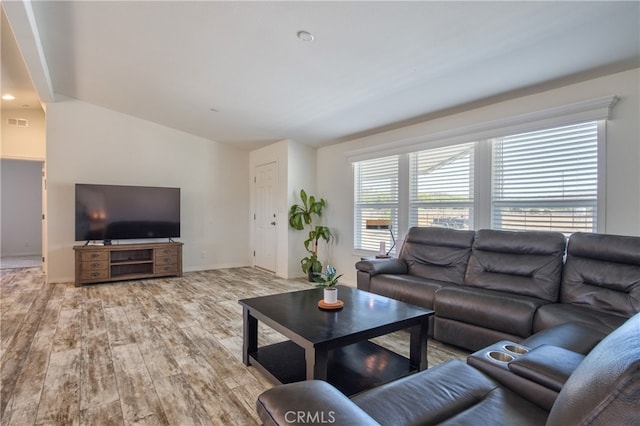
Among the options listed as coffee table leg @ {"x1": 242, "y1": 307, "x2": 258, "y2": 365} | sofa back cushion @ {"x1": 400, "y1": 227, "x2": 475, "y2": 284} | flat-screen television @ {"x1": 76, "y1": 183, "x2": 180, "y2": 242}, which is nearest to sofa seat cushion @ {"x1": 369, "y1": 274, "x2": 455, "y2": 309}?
sofa back cushion @ {"x1": 400, "y1": 227, "x2": 475, "y2": 284}

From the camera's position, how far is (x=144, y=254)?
5.61m

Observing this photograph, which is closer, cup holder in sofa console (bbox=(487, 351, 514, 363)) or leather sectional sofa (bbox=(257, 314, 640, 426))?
leather sectional sofa (bbox=(257, 314, 640, 426))

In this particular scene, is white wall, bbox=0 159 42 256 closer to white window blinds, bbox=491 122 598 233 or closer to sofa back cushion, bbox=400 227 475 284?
sofa back cushion, bbox=400 227 475 284

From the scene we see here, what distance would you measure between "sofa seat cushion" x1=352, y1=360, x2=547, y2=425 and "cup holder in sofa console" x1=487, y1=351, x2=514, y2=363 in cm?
14

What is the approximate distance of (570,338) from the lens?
1734 mm

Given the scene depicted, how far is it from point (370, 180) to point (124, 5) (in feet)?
11.7

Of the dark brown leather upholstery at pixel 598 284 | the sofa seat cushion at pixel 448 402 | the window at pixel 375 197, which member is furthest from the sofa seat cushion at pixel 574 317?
the window at pixel 375 197

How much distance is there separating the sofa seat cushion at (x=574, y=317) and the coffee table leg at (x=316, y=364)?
1559 millimetres

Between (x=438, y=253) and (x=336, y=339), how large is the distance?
211 centimetres

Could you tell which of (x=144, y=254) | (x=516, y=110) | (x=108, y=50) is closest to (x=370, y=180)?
(x=516, y=110)

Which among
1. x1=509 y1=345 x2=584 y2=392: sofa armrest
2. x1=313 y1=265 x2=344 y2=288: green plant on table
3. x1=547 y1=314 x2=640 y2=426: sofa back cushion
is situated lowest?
x1=509 y1=345 x2=584 y2=392: sofa armrest

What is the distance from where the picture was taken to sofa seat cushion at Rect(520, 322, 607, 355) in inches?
64.6

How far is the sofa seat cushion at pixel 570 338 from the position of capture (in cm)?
164

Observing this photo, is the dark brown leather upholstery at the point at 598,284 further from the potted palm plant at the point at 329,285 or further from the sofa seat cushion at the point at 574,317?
the potted palm plant at the point at 329,285
